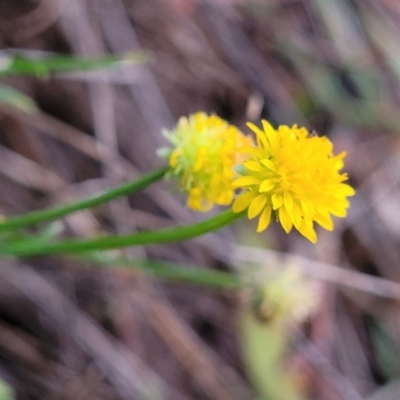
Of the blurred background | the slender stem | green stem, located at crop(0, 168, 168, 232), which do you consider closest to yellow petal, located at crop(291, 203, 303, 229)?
green stem, located at crop(0, 168, 168, 232)

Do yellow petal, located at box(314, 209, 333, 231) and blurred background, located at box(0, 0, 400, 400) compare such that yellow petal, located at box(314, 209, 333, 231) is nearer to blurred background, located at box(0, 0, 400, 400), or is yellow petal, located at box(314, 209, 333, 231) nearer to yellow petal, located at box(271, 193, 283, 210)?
yellow petal, located at box(271, 193, 283, 210)

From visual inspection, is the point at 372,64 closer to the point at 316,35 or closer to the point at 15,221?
the point at 316,35

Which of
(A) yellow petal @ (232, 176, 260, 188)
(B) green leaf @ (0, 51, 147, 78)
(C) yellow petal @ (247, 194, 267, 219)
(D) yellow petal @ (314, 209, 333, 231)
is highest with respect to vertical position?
(B) green leaf @ (0, 51, 147, 78)

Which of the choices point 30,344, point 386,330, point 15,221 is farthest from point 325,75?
point 15,221

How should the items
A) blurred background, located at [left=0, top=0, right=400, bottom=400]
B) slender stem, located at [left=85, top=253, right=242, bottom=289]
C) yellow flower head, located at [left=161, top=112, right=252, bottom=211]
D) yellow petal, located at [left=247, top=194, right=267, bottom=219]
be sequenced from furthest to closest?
blurred background, located at [left=0, top=0, right=400, bottom=400] → slender stem, located at [left=85, top=253, right=242, bottom=289] → yellow flower head, located at [left=161, top=112, right=252, bottom=211] → yellow petal, located at [left=247, top=194, right=267, bottom=219]

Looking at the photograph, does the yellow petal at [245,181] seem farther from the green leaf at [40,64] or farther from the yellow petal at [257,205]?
the green leaf at [40,64]

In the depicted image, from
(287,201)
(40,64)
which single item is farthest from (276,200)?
(40,64)

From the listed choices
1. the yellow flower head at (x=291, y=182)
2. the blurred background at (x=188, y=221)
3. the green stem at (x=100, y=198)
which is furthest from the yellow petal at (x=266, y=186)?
the blurred background at (x=188, y=221)
